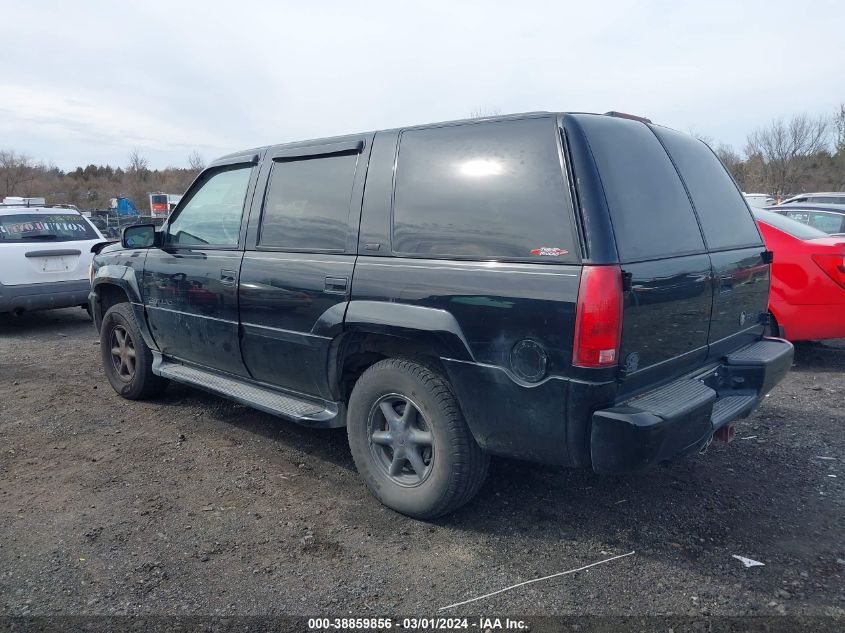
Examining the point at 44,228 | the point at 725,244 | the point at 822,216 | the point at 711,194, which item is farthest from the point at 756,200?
the point at 44,228

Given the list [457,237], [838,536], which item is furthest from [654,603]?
[457,237]

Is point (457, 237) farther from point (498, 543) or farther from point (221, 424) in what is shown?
point (221, 424)

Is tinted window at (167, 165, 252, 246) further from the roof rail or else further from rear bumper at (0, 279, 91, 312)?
rear bumper at (0, 279, 91, 312)

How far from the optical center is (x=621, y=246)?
9.18 feet

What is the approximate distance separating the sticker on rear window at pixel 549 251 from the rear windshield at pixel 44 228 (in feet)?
26.5

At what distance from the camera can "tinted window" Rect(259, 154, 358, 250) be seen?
374cm

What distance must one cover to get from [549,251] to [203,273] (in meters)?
2.57

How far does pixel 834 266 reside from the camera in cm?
571

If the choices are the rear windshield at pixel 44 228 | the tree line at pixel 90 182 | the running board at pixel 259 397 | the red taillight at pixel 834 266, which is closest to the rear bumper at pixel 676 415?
the running board at pixel 259 397

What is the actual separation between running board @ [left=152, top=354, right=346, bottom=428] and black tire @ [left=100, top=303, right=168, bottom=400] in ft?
0.88

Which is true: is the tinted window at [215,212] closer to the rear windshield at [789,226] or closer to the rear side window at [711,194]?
the rear side window at [711,194]

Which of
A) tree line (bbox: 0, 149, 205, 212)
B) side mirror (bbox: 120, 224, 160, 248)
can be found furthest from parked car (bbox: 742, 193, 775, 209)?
tree line (bbox: 0, 149, 205, 212)

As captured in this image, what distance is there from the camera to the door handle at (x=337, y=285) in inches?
139

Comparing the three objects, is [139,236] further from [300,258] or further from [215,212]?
Answer: [300,258]
